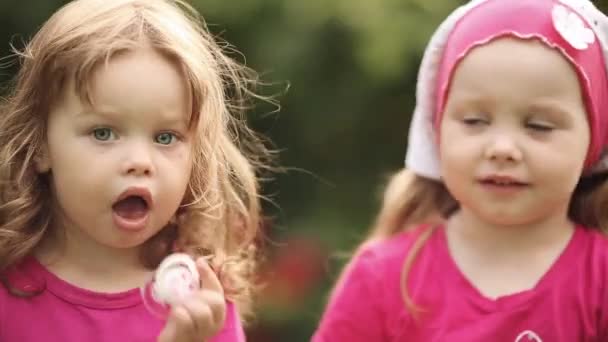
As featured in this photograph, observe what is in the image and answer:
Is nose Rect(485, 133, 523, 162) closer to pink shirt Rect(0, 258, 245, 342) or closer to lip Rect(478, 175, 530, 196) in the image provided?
lip Rect(478, 175, 530, 196)

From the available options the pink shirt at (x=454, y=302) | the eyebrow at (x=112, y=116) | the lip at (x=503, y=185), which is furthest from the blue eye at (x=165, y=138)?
the lip at (x=503, y=185)

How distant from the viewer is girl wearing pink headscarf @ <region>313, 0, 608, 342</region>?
356cm

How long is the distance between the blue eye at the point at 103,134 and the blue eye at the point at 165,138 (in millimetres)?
107

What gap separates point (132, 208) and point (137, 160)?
0.49ft

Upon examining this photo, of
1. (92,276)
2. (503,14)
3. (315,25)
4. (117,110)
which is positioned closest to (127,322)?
(92,276)

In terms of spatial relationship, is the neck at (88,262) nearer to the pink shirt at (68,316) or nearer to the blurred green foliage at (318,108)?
the pink shirt at (68,316)

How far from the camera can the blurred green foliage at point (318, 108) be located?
5090 mm

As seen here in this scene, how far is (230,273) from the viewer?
3.81 m

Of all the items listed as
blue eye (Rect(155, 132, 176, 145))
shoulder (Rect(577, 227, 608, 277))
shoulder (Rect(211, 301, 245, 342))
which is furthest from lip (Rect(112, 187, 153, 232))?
shoulder (Rect(577, 227, 608, 277))

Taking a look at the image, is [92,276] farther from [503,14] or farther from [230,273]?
[503,14]

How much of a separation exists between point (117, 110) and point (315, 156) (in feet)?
7.18

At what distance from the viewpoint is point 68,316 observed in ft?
12.0

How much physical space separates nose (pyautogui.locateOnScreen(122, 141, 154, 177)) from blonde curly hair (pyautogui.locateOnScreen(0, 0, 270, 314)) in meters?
0.15

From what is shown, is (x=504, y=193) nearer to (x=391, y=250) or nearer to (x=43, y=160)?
(x=391, y=250)
